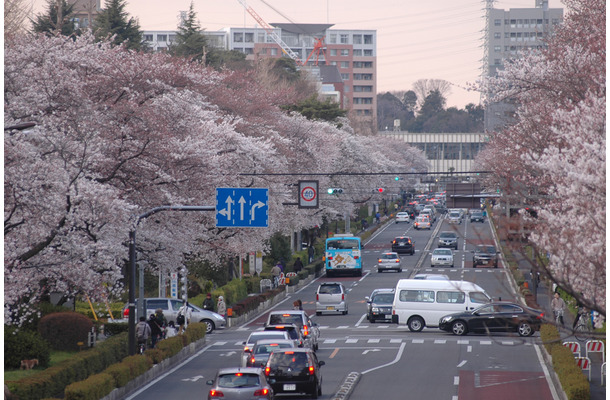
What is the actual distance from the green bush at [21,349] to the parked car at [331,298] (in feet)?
79.1

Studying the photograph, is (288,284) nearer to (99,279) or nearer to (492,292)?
(492,292)

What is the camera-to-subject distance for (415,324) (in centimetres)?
4253

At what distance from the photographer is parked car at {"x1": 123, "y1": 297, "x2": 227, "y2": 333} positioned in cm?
4283

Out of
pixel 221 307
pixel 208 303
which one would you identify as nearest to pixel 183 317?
Answer: pixel 208 303

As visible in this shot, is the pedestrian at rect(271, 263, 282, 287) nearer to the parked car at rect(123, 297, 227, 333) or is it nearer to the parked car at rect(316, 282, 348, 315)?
the parked car at rect(316, 282, 348, 315)

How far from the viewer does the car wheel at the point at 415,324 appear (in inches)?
1673

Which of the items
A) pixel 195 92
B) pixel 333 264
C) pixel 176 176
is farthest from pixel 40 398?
pixel 333 264

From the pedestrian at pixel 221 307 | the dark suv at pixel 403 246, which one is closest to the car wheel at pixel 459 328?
the pedestrian at pixel 221 307

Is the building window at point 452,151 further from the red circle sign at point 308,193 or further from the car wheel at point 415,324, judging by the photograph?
the red circle sign at point 308,193

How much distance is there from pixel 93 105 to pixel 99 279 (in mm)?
11665

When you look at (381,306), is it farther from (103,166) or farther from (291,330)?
(103,166)

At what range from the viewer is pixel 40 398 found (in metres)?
22.0

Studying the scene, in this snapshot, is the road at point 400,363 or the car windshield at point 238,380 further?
the road at point 400,363

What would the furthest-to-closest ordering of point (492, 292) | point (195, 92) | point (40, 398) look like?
point (492, 292), point (195, 92), point (40, 398)
